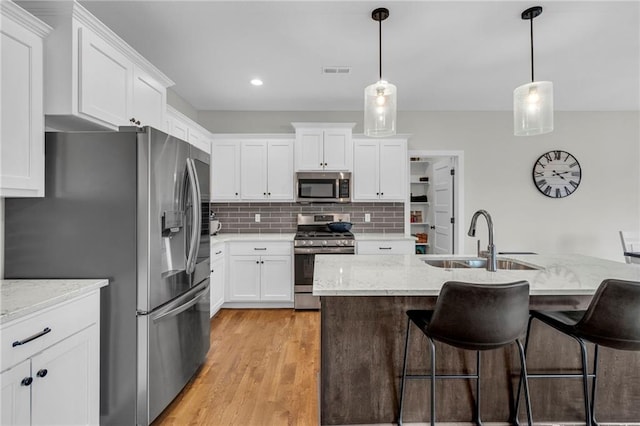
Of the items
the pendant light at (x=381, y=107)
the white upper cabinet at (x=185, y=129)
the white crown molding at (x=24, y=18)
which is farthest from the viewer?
the white upper cabinet at (x=185, y=129)

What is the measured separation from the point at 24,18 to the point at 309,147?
288cm

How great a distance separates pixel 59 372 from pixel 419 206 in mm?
Answer: 5816

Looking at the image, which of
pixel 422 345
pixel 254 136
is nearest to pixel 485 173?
pixel 254 136


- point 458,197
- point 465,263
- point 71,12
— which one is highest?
point 71,12

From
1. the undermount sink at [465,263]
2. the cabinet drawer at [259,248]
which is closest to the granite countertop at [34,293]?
the undermount sink at [465,263]

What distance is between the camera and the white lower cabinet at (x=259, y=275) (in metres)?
3.82

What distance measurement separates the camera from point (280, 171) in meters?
4.20

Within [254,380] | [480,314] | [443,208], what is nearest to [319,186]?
[443,208]

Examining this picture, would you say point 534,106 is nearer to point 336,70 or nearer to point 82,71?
point 336,70

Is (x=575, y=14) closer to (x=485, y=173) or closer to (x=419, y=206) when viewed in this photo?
(x=485, y=173)

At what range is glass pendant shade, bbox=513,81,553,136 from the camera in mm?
2086

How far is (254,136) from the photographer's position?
417 cm

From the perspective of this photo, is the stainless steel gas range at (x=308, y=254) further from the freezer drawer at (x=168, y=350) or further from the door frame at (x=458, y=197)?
the freezer drawer at (x=168, y=350)

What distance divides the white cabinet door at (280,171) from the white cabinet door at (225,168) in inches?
17.4
